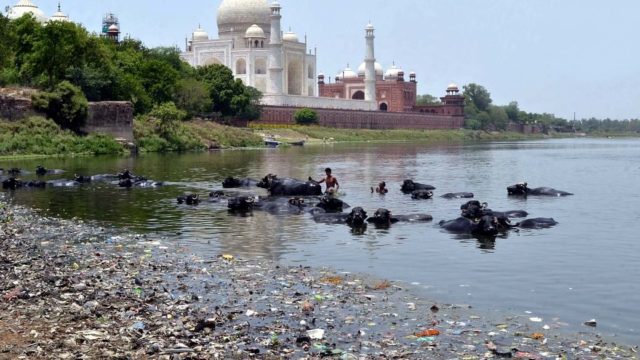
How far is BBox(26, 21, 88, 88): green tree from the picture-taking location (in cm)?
6569

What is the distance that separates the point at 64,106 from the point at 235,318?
5328 cm

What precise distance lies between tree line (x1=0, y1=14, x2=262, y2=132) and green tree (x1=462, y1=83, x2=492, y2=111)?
331ft

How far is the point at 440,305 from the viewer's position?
1259 centimetres

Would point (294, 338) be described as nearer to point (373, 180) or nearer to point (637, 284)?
point (637, 284)

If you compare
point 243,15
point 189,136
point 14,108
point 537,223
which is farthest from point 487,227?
point 243,15

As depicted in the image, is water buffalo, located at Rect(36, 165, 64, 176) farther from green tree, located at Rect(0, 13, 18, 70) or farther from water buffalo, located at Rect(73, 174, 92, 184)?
green tree, located at Rect(0, 13, 18, 70)

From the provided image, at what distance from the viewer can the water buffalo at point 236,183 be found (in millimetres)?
32719

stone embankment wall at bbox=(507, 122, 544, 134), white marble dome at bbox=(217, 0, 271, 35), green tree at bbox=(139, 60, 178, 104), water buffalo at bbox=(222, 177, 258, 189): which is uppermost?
white marble dome at bbox=(217, 0, 271, 35)

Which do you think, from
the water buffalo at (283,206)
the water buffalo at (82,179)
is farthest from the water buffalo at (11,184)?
the water buffalo at (283,206)

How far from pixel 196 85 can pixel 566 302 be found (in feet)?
247

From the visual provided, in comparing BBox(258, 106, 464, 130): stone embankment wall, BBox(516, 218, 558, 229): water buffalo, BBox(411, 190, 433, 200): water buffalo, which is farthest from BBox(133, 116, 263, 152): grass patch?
BBox(516, 218, 558, 229): water buffalo

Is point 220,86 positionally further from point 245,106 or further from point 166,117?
point 166,117

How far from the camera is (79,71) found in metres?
68.3

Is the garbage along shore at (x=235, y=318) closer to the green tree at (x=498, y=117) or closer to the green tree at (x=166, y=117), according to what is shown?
the green tree at (x=166, y=117)
